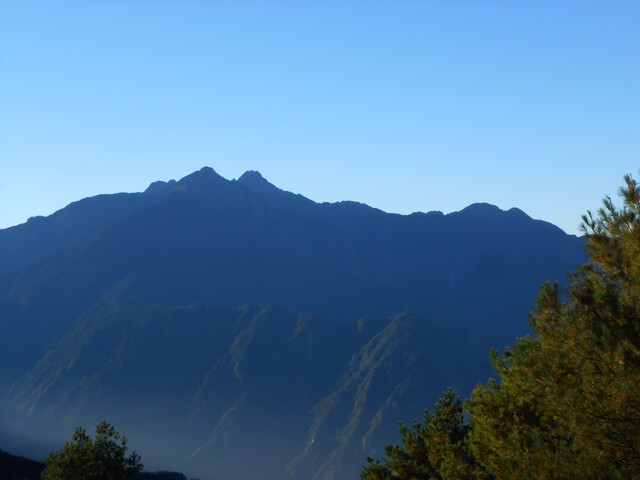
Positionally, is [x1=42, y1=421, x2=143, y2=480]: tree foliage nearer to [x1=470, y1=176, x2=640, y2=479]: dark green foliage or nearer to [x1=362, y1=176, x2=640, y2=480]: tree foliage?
[x1=362, y1=176, x2=640, y2=480]: tree foliage

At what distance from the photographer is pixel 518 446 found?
46.6ft

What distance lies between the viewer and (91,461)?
74.9ft

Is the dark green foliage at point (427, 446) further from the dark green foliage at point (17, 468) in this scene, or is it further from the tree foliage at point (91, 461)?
the dark green foliage at point (17, 468)


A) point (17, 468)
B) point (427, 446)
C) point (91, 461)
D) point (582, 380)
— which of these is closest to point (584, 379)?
point (582, 380)

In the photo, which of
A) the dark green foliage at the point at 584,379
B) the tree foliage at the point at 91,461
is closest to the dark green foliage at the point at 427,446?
the dark green foliage at the point at 584,379

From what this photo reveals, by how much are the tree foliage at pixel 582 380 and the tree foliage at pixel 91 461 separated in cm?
1173

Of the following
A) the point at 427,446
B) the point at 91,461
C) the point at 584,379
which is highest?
the point at 427,446

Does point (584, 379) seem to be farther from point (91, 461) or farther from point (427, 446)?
point (91, 461)

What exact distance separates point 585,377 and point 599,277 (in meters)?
2.76

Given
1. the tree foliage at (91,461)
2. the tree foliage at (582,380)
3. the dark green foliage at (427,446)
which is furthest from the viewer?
the dark green foliage at (427,446)

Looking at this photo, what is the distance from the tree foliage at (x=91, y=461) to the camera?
905 inches

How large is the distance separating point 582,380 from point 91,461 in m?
15.8

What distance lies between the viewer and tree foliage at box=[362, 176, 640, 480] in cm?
1286

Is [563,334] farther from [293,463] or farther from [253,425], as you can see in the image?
[253,425]
